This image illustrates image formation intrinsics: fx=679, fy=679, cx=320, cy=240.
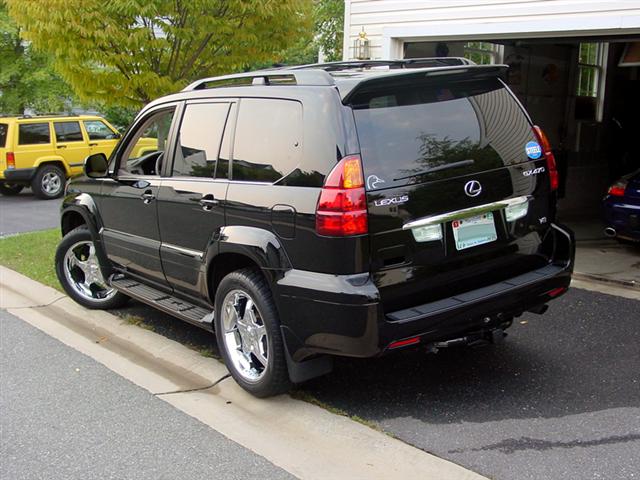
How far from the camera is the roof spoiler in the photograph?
12.3 ft

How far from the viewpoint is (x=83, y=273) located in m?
6.57

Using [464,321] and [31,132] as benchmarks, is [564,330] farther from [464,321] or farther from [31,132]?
[31,132]

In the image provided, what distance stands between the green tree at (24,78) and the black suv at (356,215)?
1467cm

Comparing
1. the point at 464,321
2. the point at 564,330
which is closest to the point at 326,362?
the point at 464,321

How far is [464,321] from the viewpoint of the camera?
3.86 meters

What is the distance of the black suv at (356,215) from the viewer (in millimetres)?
3646

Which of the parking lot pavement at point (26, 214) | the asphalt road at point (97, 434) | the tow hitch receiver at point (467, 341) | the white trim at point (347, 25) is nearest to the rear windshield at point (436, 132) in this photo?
the tow hitch receiver at point (467, 341)

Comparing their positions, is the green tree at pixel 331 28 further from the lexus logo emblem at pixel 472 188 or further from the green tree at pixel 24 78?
the lexus logo emblem at pixel 472 188

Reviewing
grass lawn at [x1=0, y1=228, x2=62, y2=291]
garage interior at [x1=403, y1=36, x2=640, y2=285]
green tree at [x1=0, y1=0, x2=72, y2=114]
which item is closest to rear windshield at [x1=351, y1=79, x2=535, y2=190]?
grass lawn at [x1=0, y1=228, x2=62, y2=291]

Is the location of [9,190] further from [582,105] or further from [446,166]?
[446,166]

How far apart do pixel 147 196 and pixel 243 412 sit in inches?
73.9

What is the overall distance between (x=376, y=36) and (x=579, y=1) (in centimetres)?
270

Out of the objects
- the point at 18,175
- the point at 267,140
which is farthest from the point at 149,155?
the point at 18,175

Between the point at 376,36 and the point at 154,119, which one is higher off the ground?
the point at 376,36
